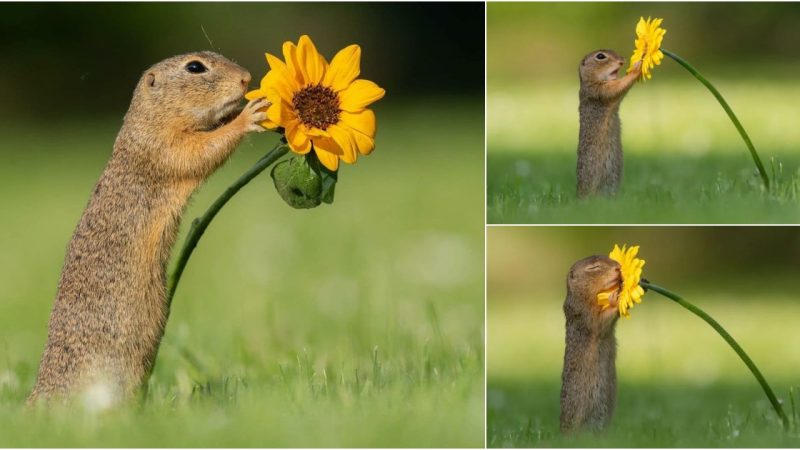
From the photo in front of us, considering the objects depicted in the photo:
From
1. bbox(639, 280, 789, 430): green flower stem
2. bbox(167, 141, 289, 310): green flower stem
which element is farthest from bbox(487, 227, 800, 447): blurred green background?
bbox(167, 141, 289, 310): green flower stem

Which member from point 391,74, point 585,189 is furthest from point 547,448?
point 391,74

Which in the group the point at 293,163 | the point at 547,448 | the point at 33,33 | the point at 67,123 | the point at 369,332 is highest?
the point at 33,33

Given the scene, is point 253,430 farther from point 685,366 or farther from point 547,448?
point 685,366

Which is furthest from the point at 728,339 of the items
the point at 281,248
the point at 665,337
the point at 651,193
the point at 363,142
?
the point at 281,248

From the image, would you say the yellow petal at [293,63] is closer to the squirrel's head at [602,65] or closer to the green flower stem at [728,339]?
the squirrel's head at [602,65]

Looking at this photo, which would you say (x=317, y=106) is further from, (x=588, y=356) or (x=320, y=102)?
(x=588, y=356)

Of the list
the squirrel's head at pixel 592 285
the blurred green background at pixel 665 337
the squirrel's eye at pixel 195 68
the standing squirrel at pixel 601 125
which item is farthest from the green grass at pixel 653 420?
the squirrel's eye at pixel 195 68
